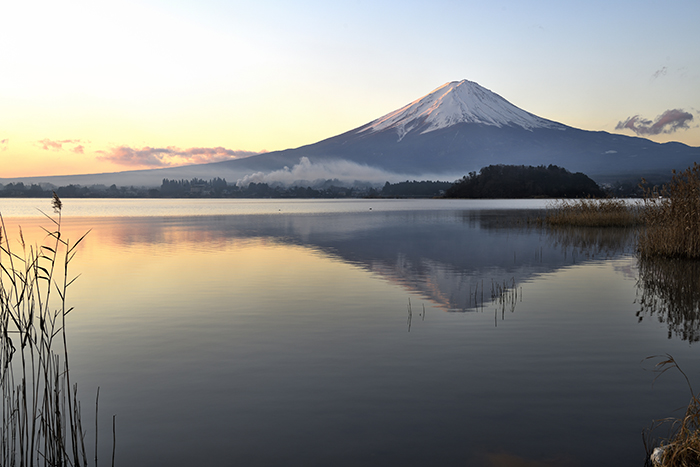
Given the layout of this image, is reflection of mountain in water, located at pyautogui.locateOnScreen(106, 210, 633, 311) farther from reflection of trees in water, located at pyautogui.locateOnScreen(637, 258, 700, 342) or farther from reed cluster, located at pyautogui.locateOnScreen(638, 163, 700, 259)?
reflection of trees in water, located at pyautogui.locateOnScreen(637, 258, 700, 342)

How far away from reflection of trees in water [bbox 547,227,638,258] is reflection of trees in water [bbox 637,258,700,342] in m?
5.05

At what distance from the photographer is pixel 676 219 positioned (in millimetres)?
17797

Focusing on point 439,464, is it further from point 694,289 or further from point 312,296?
point 694,289

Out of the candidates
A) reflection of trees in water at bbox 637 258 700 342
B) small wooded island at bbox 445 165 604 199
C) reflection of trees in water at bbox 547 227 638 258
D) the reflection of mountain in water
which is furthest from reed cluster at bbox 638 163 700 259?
small wooded island at bbox 445 165 604 199

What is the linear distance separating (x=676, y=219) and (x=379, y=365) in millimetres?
14622

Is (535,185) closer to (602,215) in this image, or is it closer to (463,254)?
(602,215)

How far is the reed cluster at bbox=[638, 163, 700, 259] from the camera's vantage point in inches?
669

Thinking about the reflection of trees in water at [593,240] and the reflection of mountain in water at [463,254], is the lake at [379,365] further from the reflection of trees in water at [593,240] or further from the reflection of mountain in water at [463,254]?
the reflection of trees in water at [593,240]

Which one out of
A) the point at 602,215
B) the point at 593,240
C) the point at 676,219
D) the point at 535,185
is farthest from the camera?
the point at 535,185

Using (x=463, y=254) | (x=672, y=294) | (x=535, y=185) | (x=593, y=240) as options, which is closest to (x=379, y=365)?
(x=672, y=294)

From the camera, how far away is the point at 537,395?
6.60 metres

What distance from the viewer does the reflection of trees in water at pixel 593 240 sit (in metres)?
24.0

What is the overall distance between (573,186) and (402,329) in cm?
18593

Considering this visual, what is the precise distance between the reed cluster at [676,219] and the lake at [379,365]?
1464 mm
